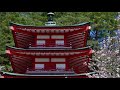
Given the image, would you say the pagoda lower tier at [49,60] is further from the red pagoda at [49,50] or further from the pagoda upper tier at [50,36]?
the pagoda upper tier at [50,36]

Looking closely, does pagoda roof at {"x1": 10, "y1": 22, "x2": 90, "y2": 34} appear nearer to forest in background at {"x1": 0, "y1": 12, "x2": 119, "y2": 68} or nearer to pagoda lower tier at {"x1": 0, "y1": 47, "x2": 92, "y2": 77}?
pagoda lower tier at {"x1": 0, "y1": 47, "x2": 92, "y2": 77}

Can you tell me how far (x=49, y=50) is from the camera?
30.5ft

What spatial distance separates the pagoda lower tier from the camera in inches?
365

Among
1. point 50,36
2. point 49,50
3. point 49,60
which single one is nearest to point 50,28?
point 50,36

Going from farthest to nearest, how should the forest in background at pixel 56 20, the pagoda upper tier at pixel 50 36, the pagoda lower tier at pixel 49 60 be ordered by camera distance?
1. the forest in background at pixel 56 20
2. the pagoda upper tier at pixel 50 36
3. the pagoda lower tier at pixel 49 60

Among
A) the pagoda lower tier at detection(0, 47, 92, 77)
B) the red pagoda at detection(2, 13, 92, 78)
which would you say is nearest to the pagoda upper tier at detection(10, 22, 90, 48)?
the red pagoda at detection(2, 13, 92, 78)

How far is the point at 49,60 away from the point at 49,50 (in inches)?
10.4

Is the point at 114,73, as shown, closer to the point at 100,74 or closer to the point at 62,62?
the point at 100,74

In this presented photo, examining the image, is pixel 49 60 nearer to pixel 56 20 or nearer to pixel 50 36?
pixel 50 36

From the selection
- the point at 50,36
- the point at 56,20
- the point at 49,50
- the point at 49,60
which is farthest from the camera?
the point at 56,20

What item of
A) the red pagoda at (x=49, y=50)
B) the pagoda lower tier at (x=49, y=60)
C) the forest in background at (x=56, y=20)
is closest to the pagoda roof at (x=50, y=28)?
the red pagoda at (x=49, y=50)

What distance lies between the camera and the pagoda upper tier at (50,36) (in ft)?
30.8
